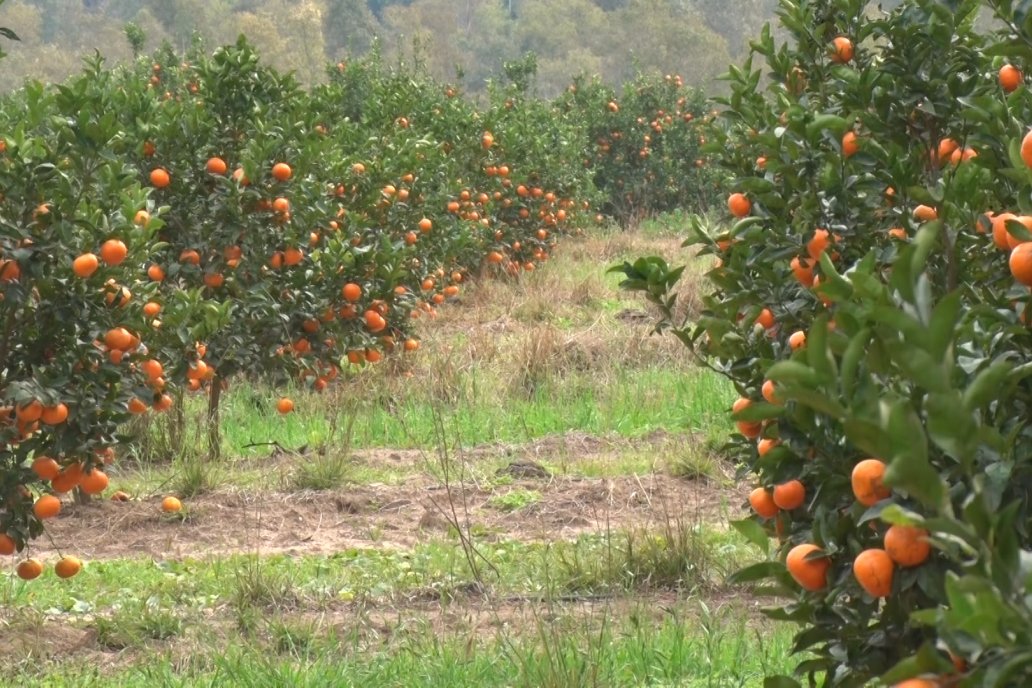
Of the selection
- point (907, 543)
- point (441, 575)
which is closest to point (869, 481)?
point (907, 543)

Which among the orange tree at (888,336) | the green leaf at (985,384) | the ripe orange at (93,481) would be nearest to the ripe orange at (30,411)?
the ripe orange at (93,481)

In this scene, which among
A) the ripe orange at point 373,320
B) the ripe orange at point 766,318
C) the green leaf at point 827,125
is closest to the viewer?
the green leaf at point 827,125

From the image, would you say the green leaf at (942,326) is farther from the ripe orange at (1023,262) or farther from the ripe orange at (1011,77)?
the ripe orange at (1011,77)

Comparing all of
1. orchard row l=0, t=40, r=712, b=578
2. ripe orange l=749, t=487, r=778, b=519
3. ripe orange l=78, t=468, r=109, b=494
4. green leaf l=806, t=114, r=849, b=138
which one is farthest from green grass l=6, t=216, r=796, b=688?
green leaf l=806, t=114, r=849, b=138

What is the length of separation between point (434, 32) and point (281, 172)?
146 ft

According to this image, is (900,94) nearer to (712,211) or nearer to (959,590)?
(959,590)

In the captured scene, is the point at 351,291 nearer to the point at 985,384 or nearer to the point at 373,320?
the point at 373,320


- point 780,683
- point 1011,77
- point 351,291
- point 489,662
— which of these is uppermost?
A: point 1011,77

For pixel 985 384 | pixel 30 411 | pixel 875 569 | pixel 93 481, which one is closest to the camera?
pixel 985 384

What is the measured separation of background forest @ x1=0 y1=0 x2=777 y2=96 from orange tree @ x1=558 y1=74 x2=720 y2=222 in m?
18.4

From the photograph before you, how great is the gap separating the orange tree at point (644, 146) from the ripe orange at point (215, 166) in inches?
528

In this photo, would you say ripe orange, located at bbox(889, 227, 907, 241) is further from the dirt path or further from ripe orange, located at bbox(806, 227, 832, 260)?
the dirt path

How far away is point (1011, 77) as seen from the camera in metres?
3.39

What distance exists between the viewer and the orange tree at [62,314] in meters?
4.10
